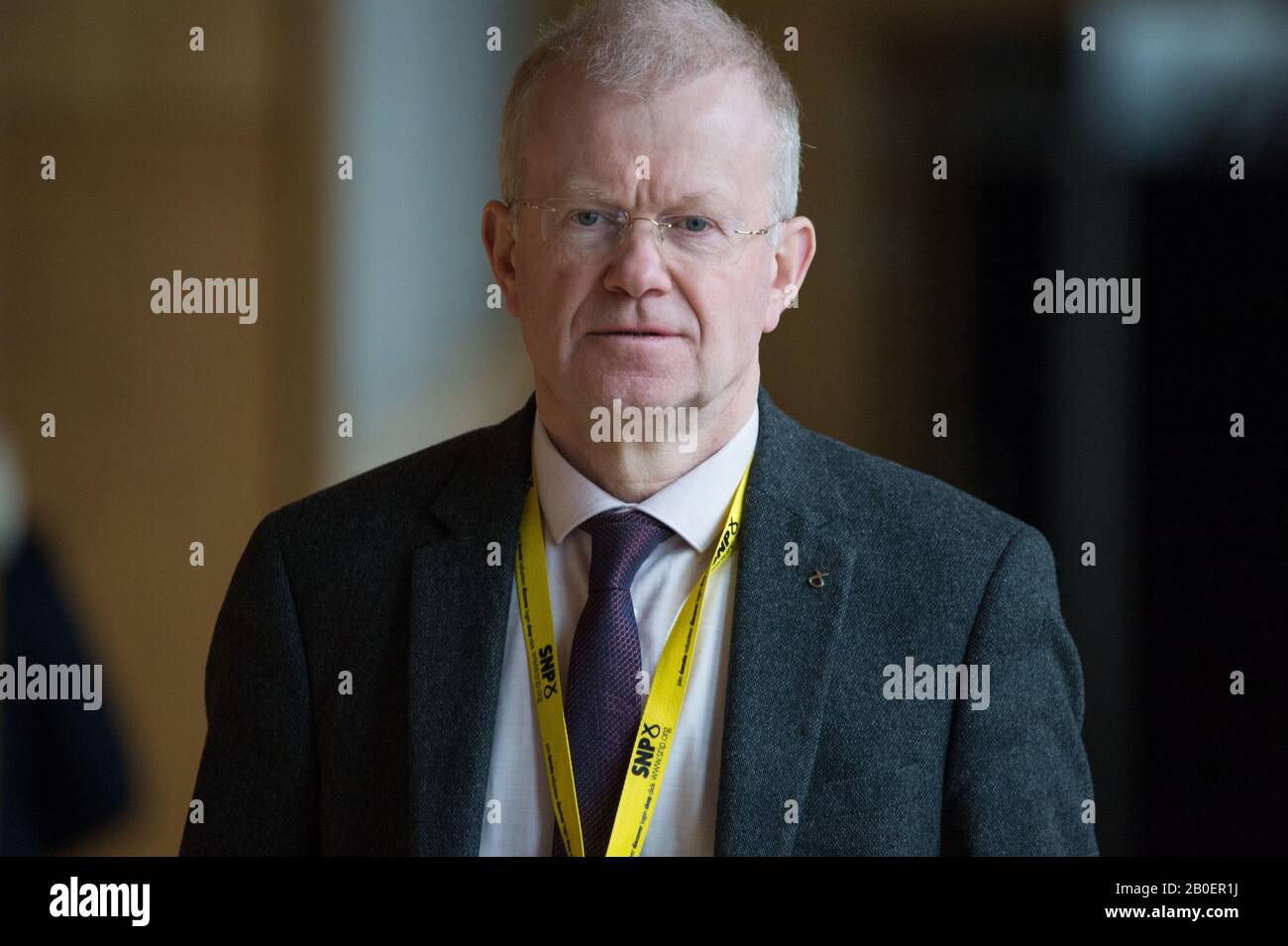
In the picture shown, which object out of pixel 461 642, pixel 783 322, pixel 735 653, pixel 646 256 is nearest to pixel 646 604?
pixel 735 653

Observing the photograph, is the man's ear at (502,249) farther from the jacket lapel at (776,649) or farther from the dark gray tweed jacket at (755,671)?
the jacket lapel at (776,649)

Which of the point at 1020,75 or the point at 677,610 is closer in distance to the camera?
the point at 677,610

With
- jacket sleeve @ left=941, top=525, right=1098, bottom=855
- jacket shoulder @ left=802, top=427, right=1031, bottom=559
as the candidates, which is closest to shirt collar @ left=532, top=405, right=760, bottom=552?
jacket shoulder @ left=802, top=427, right=1031, bottom=559

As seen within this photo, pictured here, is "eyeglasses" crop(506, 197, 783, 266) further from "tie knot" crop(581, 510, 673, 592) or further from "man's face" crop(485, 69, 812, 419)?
"tie knot" crop(581, 510, 673, 592)

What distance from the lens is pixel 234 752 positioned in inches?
78.5

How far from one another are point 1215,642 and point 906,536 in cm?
78

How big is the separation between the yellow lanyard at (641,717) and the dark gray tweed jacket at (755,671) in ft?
0.14

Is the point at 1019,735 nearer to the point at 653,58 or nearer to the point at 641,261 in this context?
the point at 641,261

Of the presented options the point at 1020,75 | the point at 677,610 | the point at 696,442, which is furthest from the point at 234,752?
the point at 1020,75

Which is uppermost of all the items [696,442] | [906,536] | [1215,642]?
[696,442]

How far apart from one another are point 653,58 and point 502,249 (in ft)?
1.25

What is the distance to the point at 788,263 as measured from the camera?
2.12m

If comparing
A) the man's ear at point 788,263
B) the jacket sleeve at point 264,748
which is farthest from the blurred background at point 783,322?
the jacket sleeve at point 264,748
